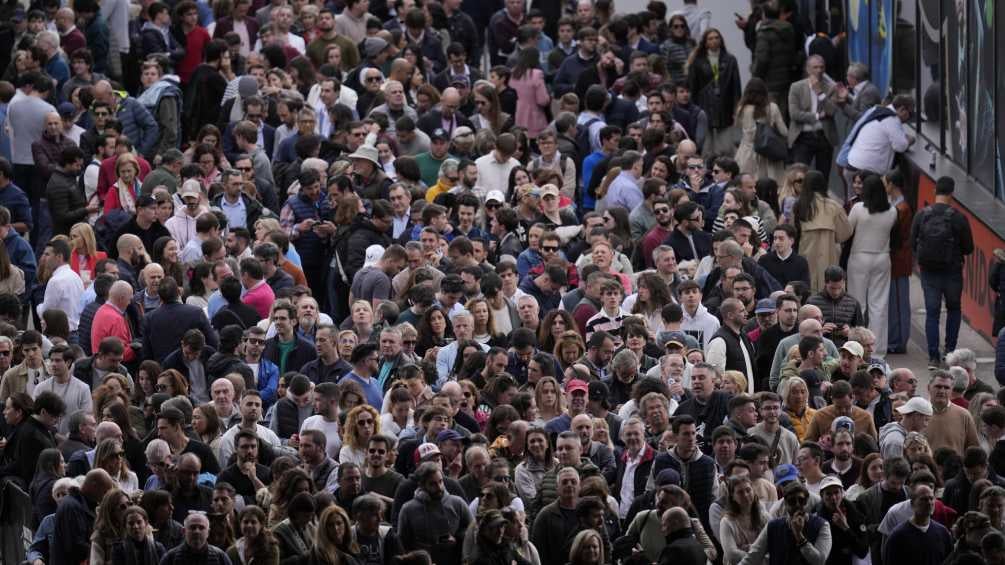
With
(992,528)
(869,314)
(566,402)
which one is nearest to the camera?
(992,528)

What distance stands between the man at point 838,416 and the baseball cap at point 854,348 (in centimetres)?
97

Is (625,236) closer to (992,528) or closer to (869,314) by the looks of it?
(869,314)

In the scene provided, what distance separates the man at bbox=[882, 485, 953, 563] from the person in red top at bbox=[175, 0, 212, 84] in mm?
13348

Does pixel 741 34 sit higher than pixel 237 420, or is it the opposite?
pixel 237 420

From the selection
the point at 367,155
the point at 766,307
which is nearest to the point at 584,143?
the point at 367,155

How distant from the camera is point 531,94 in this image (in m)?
25.1

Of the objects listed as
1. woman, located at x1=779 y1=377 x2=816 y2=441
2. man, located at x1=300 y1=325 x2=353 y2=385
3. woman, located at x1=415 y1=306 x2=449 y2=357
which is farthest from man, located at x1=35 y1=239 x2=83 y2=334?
woman, located at x1=779 y1=377 x2=816 y2=441

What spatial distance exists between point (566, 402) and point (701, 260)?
11.9 feet

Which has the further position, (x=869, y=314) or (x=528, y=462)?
(x=869, y=314)

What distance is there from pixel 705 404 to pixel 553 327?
1976mm

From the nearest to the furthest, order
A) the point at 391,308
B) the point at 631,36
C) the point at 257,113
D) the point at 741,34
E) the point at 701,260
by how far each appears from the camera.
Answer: the point at 391,308 → the point at 701,260 → the point at 257,113 → the point at 631,36 → the point at 741,34

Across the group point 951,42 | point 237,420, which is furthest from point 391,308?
point 951,42

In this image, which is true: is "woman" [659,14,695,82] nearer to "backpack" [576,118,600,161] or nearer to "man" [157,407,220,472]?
"backpack" [576,118,600,161]

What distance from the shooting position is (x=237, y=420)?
16391 millimetres
